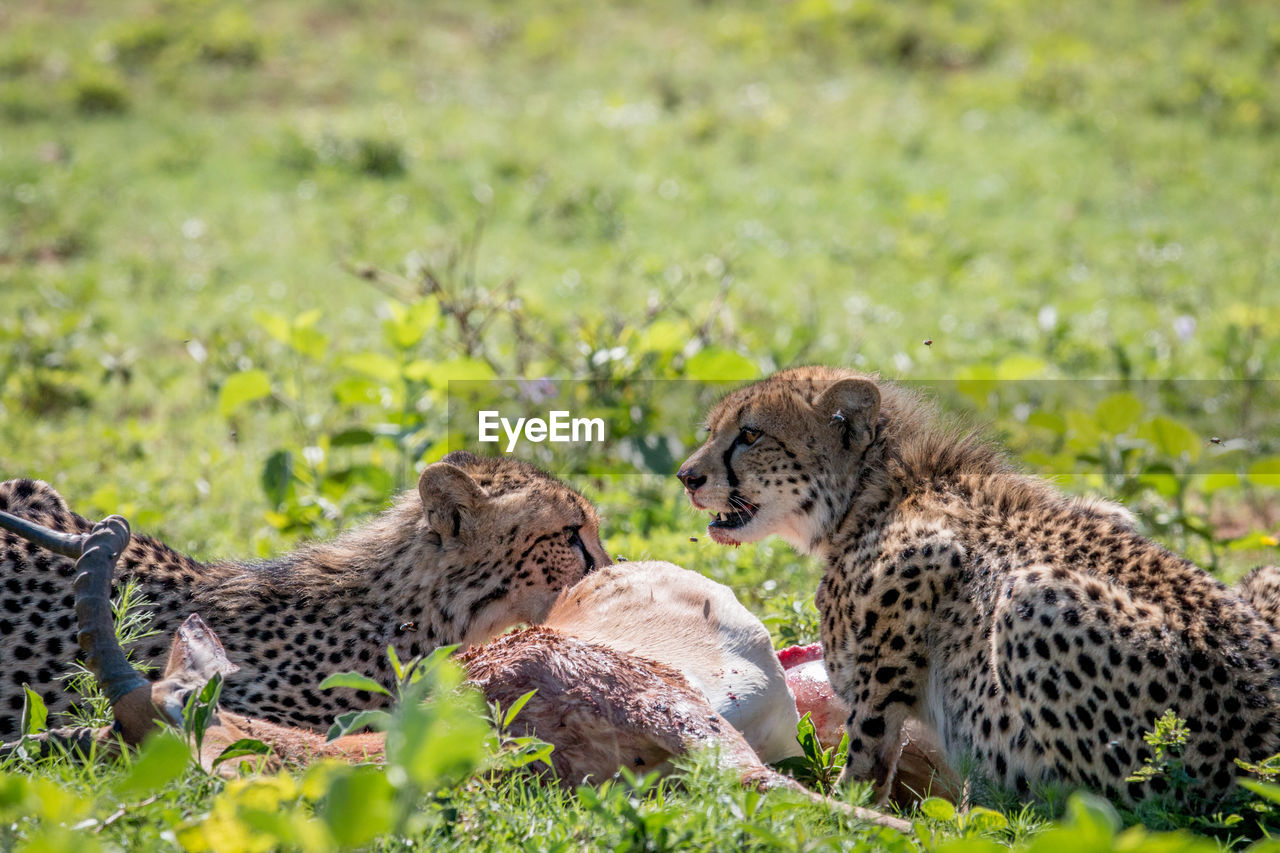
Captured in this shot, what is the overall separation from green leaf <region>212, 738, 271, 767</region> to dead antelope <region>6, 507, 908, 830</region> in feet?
0.17

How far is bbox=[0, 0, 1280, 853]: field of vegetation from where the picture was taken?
2.57m

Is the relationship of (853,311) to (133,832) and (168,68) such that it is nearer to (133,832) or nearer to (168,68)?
(133,832)

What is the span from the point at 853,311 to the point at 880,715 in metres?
5.58

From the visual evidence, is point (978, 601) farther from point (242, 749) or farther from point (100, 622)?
point (100, 622)

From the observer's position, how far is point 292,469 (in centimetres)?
501

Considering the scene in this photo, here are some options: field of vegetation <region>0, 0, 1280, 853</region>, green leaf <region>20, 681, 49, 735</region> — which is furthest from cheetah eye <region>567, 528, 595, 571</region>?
green leaf <region>20, 681, 49, 735</region>

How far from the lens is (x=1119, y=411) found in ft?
15.3

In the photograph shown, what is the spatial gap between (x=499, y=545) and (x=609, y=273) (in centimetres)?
583

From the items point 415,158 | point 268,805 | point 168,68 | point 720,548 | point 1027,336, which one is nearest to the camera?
point 268,805

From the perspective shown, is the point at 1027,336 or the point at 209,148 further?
the point at 209,148

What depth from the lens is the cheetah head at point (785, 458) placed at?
11.8 ft

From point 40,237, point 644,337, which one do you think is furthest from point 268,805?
point 40,237

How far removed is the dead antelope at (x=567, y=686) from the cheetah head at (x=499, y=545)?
363 millimetres

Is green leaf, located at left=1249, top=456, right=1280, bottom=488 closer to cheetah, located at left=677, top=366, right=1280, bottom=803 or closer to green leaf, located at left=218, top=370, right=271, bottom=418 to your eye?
cheetah, located at left=677, top=366, right=1280, bottom=803
